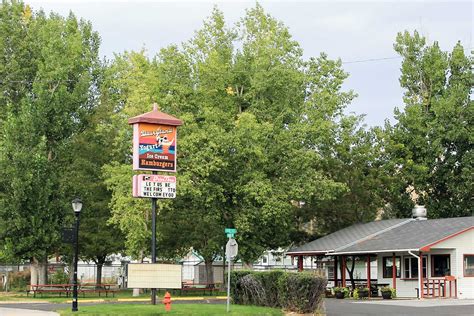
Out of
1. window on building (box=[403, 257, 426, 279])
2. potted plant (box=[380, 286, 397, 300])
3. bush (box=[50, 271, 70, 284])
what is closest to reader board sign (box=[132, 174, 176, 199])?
potted plant (box=[380, 286, 397, 300])

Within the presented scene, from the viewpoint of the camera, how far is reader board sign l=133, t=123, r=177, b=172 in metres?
29.9

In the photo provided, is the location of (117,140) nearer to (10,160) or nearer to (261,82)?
(10,160)

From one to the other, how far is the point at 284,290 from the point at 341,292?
52.7 ft

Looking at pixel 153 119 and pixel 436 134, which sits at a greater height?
pixel 436 134

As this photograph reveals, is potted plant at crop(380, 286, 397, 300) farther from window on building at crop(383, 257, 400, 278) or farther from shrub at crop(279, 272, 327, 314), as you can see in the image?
shrub at crop(279, 272, 327, 314)

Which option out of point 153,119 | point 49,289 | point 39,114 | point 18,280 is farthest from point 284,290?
point 18,280

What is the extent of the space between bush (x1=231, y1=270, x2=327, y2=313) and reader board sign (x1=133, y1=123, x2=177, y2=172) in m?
5.39

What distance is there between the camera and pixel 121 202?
154ft

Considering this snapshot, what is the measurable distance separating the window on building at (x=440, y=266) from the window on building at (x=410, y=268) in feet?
2.03

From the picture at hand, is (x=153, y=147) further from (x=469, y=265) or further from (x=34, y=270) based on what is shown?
(x=34, y=270)

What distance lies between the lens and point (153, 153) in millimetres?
30359

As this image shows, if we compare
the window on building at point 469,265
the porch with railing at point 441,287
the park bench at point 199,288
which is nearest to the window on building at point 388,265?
the porch with railing at point 441,287

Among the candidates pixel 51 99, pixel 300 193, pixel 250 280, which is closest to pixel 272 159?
pixel 300 193

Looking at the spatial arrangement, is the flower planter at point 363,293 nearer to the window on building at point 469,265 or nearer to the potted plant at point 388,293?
the potted plant at point 388,293
